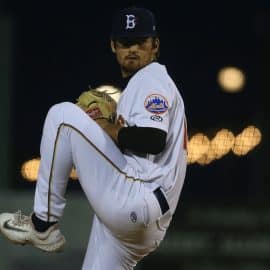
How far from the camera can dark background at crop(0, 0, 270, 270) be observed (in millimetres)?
5605

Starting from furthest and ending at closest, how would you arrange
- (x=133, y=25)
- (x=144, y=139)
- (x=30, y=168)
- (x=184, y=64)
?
1. (x=184, y=64)
2. (x=30, y=168)
3. (x=133, y=25)
4. (x=144, y=139)

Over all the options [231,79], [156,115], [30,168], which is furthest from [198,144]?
[156,115]

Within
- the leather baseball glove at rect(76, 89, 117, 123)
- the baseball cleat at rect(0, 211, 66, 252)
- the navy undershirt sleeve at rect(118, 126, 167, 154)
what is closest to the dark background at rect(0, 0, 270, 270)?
the baseball cleat at rect(0, 211, 66, 252)

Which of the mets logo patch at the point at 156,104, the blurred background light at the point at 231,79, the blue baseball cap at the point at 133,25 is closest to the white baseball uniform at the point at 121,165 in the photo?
the mets logo patch at the point at 156,104

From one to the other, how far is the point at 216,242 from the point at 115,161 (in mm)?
2381

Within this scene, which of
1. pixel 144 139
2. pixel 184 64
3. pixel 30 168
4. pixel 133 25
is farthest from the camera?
pixel 184 64

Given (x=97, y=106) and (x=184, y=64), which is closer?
(x=97, y=106)

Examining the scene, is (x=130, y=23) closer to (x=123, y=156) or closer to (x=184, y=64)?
(x=123, y=156)

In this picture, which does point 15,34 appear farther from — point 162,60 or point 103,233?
point 103,233

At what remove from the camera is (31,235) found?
3.42 m

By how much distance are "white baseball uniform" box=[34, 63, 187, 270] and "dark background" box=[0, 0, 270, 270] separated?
7.14ft

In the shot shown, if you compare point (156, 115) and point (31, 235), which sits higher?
point (156, 115)

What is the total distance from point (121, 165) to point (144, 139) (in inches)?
5.3

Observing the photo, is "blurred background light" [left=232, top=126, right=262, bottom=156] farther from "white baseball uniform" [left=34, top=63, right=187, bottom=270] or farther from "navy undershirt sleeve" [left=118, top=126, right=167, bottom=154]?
"navy undershirt sleeve" [left=118, top=126, right=167, bottom=154]
